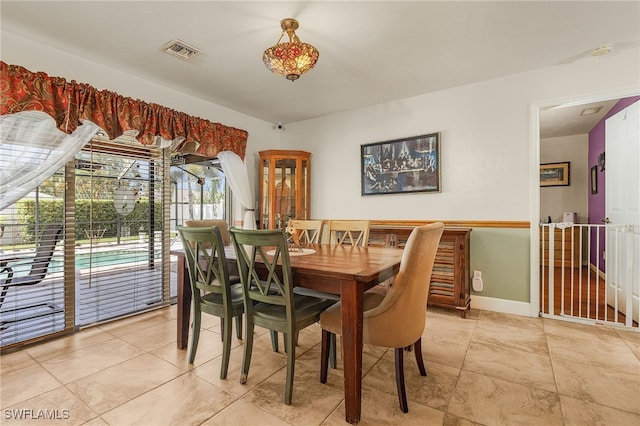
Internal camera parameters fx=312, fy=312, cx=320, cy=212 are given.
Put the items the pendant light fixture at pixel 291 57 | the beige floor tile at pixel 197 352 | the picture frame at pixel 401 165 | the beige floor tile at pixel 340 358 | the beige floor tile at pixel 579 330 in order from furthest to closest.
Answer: the picture frame at pixel 401 165 < the beige floor tile at pixel 579 330 < the beige floor tile at pixel 197 352 < the beige floor tile at pixel 340 358 < the pendant light fixture at pixel 291 57

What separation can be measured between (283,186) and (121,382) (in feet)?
9.38

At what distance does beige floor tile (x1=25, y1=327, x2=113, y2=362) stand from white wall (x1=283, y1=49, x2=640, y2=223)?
2.84 m

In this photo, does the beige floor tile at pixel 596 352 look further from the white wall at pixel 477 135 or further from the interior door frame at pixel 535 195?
the white wall at pixel 477 135

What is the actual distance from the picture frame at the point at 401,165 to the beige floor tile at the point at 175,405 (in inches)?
110

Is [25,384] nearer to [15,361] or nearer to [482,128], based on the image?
[15,361]

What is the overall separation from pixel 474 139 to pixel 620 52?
1282 millimetres

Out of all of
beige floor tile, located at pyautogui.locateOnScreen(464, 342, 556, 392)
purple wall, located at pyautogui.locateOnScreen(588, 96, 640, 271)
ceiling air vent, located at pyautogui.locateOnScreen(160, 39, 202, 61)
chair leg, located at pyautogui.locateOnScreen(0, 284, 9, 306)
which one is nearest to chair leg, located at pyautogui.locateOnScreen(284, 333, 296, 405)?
beige floor tile, located at pyautogui.locateOnScreen(464, 342, 556, 392)

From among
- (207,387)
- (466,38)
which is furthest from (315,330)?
(466,38)

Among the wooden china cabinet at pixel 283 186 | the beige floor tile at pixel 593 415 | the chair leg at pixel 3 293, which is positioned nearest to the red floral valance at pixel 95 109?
the wooden china cabinet at pixel 283 186

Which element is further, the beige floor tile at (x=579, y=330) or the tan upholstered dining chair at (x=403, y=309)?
the beige floor tile at (x=579, y=330)

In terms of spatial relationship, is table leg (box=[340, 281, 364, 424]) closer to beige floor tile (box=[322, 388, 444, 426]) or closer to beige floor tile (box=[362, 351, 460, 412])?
beige floor tile (box=[322, 388, 444, 426])

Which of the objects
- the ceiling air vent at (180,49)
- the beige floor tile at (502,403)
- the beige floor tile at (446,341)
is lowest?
the beige floor tile at (502,403)

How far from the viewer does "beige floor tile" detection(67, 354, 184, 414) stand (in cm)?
173

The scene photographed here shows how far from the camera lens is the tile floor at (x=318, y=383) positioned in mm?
1590
